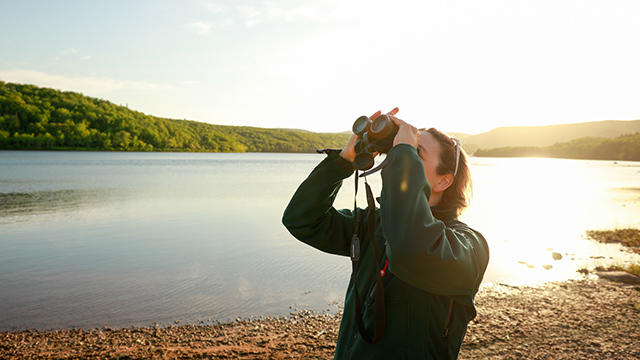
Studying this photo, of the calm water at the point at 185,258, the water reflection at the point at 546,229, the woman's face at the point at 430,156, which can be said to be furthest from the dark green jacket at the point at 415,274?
the calm water at the point at 185,258

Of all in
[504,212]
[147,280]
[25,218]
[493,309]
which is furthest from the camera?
[504,212]

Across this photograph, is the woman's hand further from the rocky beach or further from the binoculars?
the rocky beach

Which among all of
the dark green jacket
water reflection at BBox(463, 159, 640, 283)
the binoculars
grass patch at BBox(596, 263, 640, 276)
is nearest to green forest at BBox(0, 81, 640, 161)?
water reflection at BBox(463, 159, 640, 283)

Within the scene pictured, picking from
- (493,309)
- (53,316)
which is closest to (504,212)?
(493,309)

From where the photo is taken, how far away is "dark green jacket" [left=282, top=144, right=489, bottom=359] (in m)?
1.07

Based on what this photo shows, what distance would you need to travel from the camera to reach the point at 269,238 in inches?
416

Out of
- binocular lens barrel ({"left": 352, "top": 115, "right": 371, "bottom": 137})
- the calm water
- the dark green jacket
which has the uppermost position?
binocular lens barrel ({"left": 352, "top": 115, "right": 371, "bottom": 137})

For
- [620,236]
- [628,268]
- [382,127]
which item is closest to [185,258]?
[382,127]

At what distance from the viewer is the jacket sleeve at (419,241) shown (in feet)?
3.49

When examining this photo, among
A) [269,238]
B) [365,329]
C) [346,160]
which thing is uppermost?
[346,160]

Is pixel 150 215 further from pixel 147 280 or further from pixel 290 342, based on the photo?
pixel 290 342

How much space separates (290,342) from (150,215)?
1118 centimetres

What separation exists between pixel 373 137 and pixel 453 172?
310 millimetres

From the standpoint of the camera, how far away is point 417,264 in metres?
1.07
